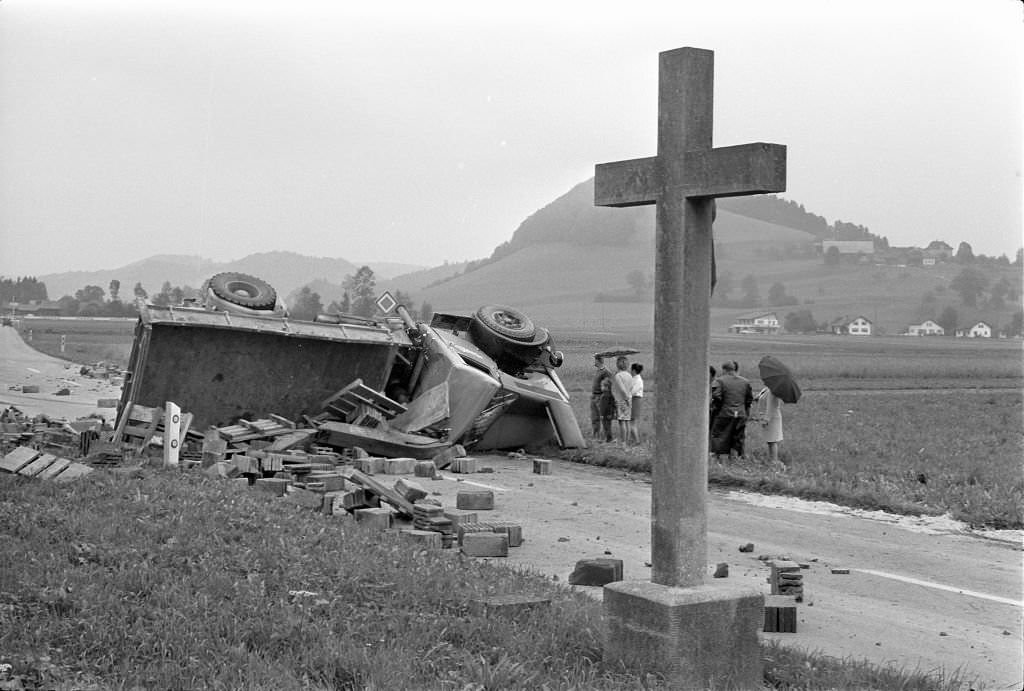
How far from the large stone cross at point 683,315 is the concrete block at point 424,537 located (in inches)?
158

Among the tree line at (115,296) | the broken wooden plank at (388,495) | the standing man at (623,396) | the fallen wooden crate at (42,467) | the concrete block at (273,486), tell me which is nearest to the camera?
the broken wooden plank at (388,495)

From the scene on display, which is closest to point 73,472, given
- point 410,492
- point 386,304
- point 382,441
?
point 410,492

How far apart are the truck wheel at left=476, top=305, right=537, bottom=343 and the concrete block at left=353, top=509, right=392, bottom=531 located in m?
9.28

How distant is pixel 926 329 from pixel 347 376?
3495 inches

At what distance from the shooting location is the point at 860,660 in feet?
22.7

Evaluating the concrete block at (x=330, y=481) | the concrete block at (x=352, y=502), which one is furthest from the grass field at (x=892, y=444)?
the concrete block at (x=330, y=481)

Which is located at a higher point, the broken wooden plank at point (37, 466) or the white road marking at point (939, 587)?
the broken wooden plank at point (37, 466)

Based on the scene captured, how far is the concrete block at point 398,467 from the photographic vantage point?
624 inches

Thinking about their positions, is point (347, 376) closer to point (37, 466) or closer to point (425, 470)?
point (425, 470)

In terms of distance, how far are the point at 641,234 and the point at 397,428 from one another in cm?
12605

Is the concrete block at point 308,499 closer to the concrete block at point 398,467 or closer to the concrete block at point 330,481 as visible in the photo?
the concrete block at point 330,481

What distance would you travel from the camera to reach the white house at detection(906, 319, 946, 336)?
96812 mm

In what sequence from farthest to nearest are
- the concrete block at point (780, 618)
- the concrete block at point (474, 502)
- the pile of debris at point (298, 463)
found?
the concrete block at point (474, 502), the pile of debris at point (298, 463), the concrete block at point (780, 618)

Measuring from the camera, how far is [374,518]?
10531 millimetres
